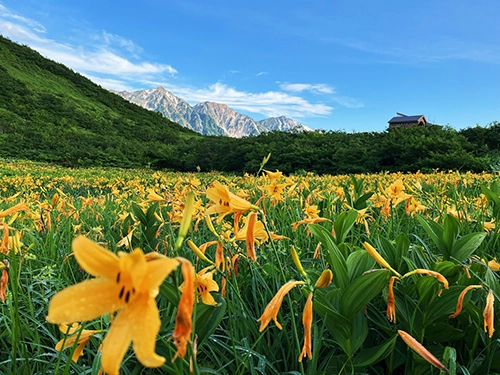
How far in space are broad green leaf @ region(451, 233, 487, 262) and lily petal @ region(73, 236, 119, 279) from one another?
114 cm

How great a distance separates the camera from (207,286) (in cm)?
78

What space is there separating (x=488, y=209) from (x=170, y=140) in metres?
36.1

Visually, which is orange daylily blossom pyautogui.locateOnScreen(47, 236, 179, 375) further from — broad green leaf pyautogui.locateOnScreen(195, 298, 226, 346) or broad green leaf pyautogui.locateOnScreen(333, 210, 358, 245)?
broad green leaf pyautogui.locateOnScreen(333, 210, 358, 245)

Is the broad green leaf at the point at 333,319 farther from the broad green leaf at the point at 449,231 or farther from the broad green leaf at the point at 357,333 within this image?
the broad green leaf at the point at 449,231

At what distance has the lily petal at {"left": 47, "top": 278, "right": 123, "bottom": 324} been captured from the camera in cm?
40

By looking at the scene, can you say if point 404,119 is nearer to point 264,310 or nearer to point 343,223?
point 343,223

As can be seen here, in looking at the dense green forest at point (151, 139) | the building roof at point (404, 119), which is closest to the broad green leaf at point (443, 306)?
the dense green forest at point (151, 139)

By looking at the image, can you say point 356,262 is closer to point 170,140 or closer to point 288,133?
point 288,133

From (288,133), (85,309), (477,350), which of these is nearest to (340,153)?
(288,133)

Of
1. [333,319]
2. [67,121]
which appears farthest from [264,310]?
[67,121]

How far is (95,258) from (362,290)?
63 centimetres

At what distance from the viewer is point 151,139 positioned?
119 feet

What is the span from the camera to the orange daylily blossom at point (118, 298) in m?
Result: 0.38

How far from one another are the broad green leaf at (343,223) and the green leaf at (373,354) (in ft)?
1.62
